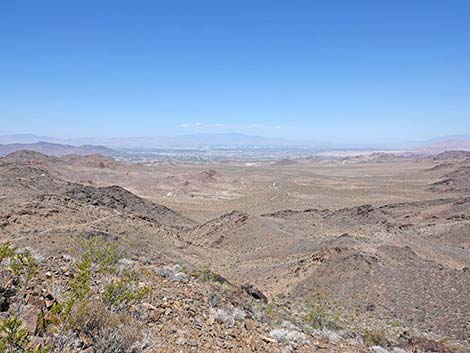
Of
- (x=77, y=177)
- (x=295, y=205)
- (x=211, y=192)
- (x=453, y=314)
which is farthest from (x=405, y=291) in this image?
(x=77, y=177)

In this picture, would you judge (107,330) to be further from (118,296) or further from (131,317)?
(118,296)

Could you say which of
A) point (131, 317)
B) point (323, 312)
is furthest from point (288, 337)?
point (323, 312)

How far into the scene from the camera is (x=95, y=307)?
5410mm

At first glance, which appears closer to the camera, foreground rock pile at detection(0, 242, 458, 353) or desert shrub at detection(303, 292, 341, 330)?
foreground rock pile at detection(0, 242, 458, 353)

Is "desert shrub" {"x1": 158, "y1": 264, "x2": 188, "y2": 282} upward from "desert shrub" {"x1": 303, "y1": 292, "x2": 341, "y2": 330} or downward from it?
upward

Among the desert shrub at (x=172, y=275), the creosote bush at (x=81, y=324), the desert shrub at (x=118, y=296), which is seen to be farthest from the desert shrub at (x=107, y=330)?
the desert shrub at (x=172, y=275)

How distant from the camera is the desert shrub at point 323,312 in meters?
10.8

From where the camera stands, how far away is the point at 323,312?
12141 mm

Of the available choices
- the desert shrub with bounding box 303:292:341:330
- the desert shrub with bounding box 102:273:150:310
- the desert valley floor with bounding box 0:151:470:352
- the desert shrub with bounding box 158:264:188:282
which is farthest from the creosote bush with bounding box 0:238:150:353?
the desert shrub with bounding box 303:292:341:330

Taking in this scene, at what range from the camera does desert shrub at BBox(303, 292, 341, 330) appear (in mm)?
10773

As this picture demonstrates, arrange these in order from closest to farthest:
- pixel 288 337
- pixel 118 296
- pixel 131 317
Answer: pixel 131 317 → pixel 118 296 → pixel 288 337

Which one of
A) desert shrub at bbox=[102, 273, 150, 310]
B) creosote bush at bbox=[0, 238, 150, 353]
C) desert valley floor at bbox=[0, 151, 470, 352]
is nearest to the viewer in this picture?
creosote bush at bbox=[0, 238, 150, 353]

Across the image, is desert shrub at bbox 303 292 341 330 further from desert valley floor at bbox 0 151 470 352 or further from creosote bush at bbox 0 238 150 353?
creosote bush at bbox 0 238 150 353

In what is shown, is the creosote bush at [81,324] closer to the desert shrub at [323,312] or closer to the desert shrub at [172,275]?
the desert shrub at [172,275]
